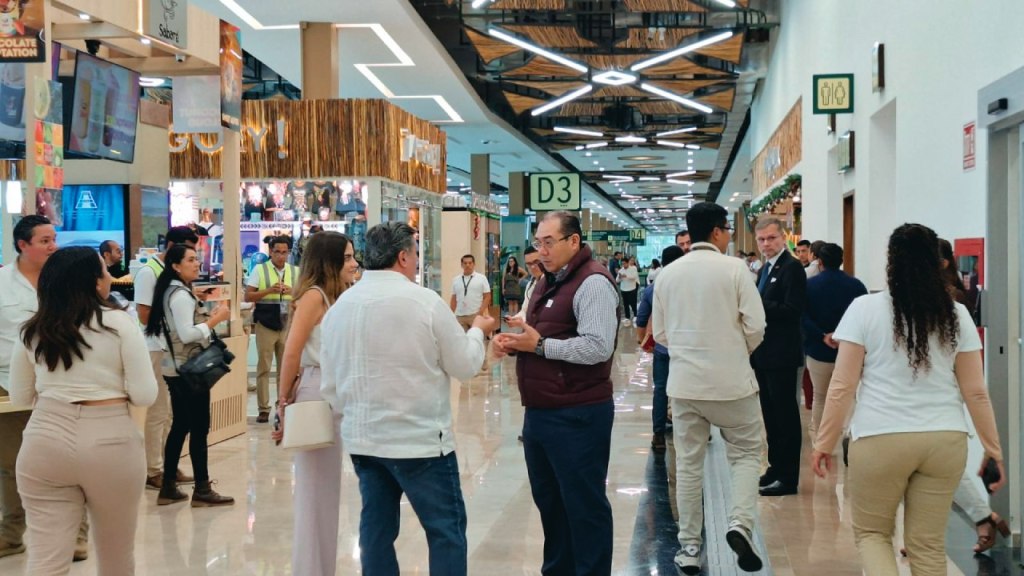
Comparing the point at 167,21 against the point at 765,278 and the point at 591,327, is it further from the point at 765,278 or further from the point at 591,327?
the point at 591,327

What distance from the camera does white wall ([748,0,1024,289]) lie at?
558cm

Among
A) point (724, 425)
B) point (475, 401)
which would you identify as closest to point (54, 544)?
point (724, 425)

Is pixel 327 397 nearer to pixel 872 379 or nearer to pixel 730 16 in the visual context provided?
pixel 872 379

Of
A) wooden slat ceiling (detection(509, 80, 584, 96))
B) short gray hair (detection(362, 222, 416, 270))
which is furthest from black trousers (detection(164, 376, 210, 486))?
wooden slat ceiling (detection(509, 80, 584, 96))

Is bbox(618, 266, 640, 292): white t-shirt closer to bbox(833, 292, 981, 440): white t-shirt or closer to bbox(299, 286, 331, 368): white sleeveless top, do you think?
bbox(299, 286, 331, 368): white sleeveless top

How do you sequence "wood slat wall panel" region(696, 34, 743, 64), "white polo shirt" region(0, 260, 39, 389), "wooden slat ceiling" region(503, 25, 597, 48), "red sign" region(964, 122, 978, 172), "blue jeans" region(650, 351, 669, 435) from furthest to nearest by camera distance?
"wood slat wall panel" region(696, 34, 743, 64) < "wooden slat ceiling" region(503, 25, 597, 48) < "blue jeans" region(650, 351, 669, 435) < "red sign" region(964, 122, 978, 172) < "white polo shirt" region(0, 260, 39, 389)

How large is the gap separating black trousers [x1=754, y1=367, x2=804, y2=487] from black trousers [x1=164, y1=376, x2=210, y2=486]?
3.26m

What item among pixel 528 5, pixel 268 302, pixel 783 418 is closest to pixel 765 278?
pixel 783 418

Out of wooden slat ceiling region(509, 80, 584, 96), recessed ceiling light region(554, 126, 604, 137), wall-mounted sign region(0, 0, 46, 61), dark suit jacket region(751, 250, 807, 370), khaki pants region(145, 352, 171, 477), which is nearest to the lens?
wall-mounted sign region(0, 0, 46, 61)

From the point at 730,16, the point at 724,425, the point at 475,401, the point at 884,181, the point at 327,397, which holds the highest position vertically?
the point at 730,16

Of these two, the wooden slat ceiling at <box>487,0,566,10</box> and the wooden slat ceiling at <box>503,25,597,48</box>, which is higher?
the wooden slat ceiling at <box>487,0,566,10</box>

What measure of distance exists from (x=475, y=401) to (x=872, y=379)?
7.56m

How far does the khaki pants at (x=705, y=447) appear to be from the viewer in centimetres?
463

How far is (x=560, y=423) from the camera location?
13.1 ft
